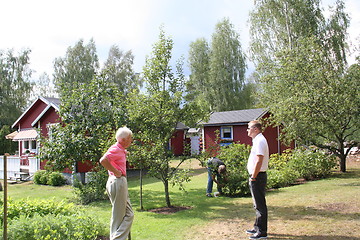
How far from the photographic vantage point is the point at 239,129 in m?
21.6

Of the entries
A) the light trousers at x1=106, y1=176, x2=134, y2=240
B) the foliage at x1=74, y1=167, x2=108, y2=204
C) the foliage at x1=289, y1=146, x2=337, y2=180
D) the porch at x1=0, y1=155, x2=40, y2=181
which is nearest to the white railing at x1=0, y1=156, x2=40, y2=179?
the porch at x1=0, y1=155, x2=40, y2=181

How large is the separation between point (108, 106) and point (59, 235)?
22.1ft

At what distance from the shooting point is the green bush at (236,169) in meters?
9.37

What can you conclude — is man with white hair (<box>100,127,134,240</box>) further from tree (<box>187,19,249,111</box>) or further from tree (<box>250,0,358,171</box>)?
tree (<box>187,19,249,111</box>)

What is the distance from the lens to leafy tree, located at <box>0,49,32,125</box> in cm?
3516

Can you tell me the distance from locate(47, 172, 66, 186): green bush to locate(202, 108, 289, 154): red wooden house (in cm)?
1056

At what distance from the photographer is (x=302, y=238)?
5.12 metres

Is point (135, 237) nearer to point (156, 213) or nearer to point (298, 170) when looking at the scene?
point (156, 213)

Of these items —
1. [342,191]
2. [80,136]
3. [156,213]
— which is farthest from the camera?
[80,136]

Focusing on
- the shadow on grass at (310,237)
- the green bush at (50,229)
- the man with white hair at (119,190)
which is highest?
the man with white hair at (119,190)

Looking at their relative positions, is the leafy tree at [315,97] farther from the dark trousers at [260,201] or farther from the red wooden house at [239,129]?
the dark trousers at [260,201]

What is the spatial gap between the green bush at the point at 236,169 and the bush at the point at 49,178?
383 inches

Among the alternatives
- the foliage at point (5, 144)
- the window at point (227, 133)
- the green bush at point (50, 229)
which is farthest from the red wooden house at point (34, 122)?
the green bush at point (50, 229)

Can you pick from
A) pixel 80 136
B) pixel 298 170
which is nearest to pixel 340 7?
pixel 298 170
